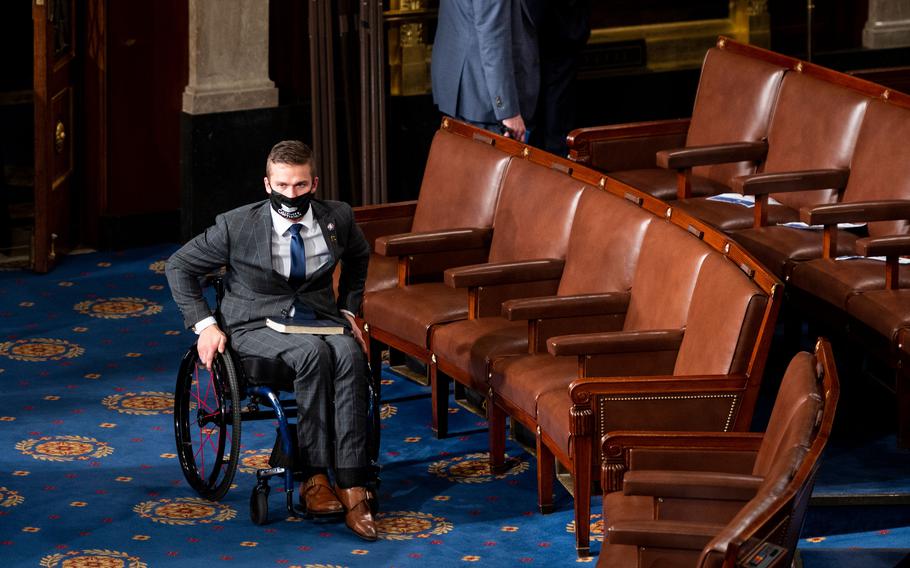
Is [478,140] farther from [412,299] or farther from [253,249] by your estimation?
[253,249]

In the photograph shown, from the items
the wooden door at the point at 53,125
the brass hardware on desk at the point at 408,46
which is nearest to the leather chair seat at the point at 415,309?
the wooden door at the point at 53,125

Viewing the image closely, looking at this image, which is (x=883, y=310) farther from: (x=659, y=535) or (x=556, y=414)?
(x=659, y=535)

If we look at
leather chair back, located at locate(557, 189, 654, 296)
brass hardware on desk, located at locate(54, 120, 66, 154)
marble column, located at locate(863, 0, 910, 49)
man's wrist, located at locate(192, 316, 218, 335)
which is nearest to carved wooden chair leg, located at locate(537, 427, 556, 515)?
leather chair back, located at locate(557, 189, 654, 296)

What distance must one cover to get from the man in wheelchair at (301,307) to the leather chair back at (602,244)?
0.72 metres

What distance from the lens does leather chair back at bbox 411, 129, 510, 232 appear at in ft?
18.6

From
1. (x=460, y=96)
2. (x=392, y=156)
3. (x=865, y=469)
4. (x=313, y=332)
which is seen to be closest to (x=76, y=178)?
(x=392, y=156)

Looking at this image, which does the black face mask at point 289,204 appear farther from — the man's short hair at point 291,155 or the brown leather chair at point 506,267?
the brown leather chair at point 506,267

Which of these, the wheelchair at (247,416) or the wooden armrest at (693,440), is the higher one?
the wooden armrest at (693,440)

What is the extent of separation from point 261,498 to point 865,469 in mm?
1857

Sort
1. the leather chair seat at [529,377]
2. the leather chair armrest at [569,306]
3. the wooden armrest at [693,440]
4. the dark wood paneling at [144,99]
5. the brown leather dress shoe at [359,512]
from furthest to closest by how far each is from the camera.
A: the dark wood paneling at [144,99]
the leather chair armrest at [569,306]
the leather chair seat at [529,377]
the brown leather dress shoe at [359,512]
the wooden armrest at [693,440]

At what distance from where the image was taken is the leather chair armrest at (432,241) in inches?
217

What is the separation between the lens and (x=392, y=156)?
8.19 meters

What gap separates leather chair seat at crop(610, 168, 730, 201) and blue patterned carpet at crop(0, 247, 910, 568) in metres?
1.37

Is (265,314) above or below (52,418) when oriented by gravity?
above
